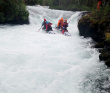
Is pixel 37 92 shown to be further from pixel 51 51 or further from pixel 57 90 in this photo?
pixel 51 51

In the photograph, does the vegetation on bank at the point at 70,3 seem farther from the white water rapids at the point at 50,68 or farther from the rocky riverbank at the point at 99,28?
the white water rapids at the point at 50,68

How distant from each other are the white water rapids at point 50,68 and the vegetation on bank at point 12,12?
4.35 m

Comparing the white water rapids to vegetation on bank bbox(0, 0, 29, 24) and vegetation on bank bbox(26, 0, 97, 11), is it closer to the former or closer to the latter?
vegetation on bank bbox(0, 0, 29, 24)

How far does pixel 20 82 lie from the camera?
16.1 ft

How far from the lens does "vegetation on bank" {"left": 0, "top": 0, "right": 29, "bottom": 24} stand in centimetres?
1271

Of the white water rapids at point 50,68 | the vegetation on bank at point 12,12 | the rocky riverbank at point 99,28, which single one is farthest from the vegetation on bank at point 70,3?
the white water rapids at point 50,68

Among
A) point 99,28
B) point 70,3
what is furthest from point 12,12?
point 70,3

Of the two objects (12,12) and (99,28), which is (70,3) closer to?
(12,12)

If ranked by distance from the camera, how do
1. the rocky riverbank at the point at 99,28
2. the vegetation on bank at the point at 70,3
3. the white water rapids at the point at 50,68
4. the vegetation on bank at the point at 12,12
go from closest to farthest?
the white water rapids at the point at 50,68 → the rocky riverbank at the point at 99,28 → the vegetation on bank at the point at 12,12 → the vegetation on bank at the point at 70,3

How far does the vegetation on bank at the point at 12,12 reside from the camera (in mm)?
12711

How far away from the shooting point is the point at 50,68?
233 inches

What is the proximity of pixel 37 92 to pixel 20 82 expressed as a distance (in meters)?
0.77

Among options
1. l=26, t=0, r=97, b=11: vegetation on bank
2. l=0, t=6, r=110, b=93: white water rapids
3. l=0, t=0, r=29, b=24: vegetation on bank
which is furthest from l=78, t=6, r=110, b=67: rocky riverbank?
l=26, t=0, r=97, b=11: vegetation on bank

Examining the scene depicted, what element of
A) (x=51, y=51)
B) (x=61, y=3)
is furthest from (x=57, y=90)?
(x=61, y=3)
